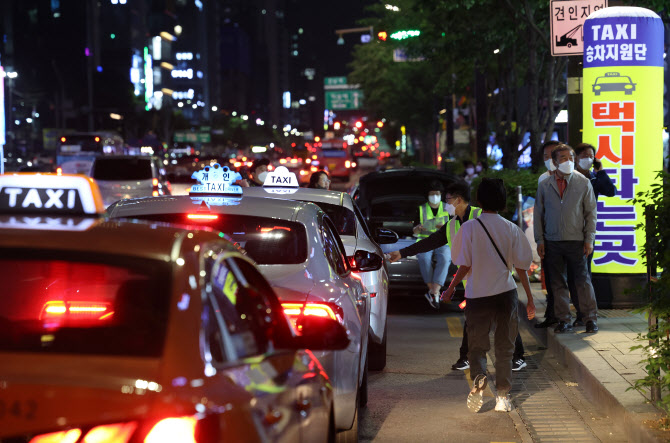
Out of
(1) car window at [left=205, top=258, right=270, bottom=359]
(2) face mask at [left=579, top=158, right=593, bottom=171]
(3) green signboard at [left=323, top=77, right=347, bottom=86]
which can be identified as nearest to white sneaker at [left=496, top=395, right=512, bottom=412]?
(2) face mask at [left=579, top=158, right=593, bottom=171]

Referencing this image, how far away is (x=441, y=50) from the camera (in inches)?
1174

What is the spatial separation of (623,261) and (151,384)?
9843 mm

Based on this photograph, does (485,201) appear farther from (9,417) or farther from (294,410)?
(9,417)

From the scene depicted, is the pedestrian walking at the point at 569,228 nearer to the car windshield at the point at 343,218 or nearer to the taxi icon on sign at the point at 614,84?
the taxi icon on sign at the point at 614,84

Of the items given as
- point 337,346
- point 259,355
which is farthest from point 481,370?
point 259,355

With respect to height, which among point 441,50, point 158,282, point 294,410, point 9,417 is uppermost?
point 441,50

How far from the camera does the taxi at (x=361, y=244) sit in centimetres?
880

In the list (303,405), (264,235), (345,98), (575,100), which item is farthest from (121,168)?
(345,98)

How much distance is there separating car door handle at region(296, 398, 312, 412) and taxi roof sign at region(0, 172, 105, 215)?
984 millimetres

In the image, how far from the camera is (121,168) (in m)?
26.1

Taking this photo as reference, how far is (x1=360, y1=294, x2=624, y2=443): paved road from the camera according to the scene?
7121 millimetres

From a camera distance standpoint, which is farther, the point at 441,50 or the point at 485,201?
the point at 441,50

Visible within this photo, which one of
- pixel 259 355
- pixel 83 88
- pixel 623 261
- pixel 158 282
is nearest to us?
pixel 158 282

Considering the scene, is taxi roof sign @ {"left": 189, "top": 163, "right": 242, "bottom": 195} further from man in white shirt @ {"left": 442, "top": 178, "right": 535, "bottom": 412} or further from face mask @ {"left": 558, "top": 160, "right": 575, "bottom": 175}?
face mask @ {"left": 558, "top": 160, "right": 575, "bottom": 175}
